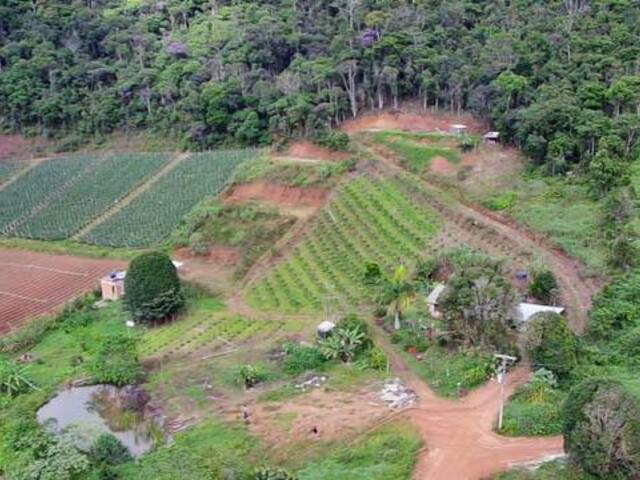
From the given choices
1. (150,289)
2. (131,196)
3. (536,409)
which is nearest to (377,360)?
(536,409)

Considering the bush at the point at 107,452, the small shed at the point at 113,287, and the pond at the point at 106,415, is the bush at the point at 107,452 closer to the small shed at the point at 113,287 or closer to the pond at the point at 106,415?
the pond at the point at 106,415

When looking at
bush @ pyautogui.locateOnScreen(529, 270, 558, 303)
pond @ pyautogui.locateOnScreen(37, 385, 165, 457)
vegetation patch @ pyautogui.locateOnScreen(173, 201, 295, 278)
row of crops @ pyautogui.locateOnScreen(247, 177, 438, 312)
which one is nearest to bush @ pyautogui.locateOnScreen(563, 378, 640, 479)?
bush @ pyautogui.locateOnScreen(529, 270, 558, 303)

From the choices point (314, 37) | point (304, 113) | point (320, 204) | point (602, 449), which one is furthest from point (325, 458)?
point (314, 37)

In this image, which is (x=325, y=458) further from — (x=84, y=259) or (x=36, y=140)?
(x=36, y=140)

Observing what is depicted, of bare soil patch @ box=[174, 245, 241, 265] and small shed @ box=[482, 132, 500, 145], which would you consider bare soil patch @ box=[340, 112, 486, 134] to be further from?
bare soil patch @ box=[174, 245, 241, 265]

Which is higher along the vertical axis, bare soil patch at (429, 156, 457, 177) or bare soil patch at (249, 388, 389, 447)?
bare soil patch at (429, 156, 457, 177)

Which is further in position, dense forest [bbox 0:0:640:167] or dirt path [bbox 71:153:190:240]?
dirt path [bbox 71:153:190:240]
